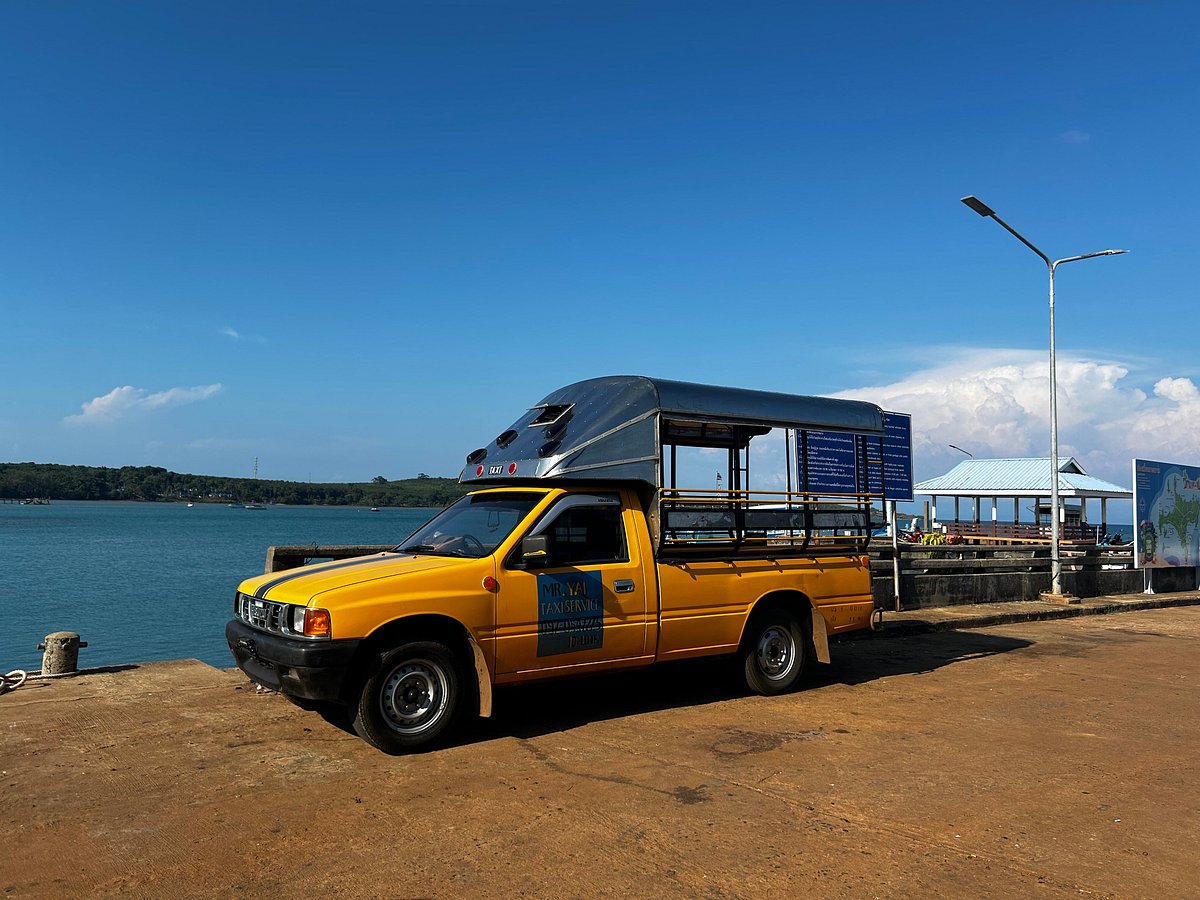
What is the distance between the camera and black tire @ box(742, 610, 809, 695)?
8375mm

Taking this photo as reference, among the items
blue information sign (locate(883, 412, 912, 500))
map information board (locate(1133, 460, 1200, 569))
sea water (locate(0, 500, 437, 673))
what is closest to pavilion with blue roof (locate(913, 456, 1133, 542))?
map information board (locate(1133, 460, 1200, 569))

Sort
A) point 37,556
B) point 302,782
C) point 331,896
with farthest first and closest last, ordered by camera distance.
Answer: point 37,556 < point 302,782 < point 331,896

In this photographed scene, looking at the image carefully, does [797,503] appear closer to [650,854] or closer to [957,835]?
[957,835]

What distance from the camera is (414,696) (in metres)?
6.45

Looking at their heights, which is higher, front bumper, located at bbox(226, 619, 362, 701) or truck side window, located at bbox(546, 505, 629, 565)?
truck side window, located at bbox(546, 505, 629, 565)

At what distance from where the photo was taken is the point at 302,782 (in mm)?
5703

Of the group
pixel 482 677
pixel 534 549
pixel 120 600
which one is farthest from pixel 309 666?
pixel 120 600

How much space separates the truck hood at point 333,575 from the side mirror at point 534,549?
42 centimetres

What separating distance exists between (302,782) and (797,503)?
534cm

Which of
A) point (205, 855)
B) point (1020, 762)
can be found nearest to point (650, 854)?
point (205, 855)

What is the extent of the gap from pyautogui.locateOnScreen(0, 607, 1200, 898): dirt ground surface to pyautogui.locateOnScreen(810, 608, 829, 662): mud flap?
0.43 m

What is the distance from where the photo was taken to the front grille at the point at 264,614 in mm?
6344

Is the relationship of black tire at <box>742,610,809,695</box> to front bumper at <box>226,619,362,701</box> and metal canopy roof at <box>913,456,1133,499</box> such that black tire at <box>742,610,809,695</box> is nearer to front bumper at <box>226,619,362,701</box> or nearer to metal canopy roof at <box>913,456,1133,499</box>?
front bumper at <box>226,619,362,701</box>

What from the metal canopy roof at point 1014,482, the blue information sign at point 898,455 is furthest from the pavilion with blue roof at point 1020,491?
the blue information sign at point 898,455
